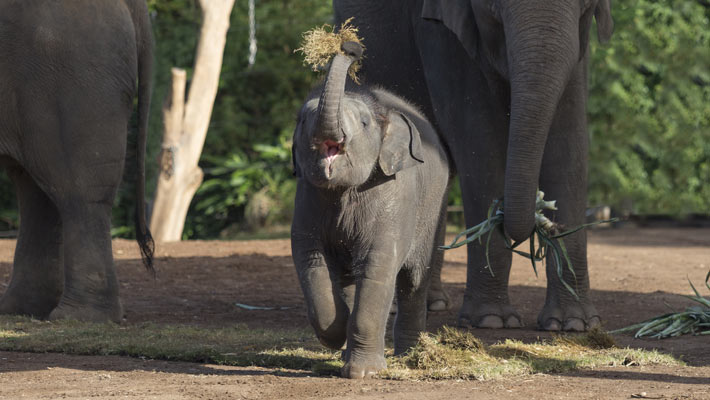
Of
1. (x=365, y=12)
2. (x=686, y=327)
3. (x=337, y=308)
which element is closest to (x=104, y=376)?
(x=337, y=308)

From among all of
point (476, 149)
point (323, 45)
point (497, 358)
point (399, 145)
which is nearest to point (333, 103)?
point (323, 45)

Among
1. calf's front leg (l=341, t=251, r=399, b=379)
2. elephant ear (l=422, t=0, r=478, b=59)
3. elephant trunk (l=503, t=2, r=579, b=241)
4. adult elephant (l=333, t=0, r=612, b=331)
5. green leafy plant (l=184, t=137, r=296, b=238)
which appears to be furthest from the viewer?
green leafy plant (l=184, t=137, r=296, b=238)

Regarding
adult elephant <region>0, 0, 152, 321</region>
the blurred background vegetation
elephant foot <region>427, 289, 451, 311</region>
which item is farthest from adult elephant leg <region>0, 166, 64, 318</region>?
the blurred background vegetation

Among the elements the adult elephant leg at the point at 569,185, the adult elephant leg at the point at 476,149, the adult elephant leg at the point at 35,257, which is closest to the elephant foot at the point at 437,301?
the adult elephant leg at the point at 476,149

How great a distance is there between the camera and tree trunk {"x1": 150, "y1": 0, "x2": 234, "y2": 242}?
15086 millimetres

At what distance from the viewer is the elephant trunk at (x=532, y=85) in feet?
19.0

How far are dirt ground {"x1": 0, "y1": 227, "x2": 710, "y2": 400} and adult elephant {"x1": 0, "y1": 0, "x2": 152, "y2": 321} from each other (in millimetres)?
551

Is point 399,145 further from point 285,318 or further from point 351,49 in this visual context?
point 285,318

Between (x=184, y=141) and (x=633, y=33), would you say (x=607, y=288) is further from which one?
(x=633, y=33)

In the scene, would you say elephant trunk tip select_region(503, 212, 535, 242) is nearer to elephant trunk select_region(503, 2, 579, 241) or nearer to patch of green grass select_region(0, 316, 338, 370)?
elephant trunk select_region(503, 2, 579, 241)

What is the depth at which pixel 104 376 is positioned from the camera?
5.18 metres

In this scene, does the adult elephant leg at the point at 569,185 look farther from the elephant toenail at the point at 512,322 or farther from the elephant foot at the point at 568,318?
the elephant toenail at the point at 512,322

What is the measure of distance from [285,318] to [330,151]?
3296 millimetres

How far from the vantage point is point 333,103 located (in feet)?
15.0
